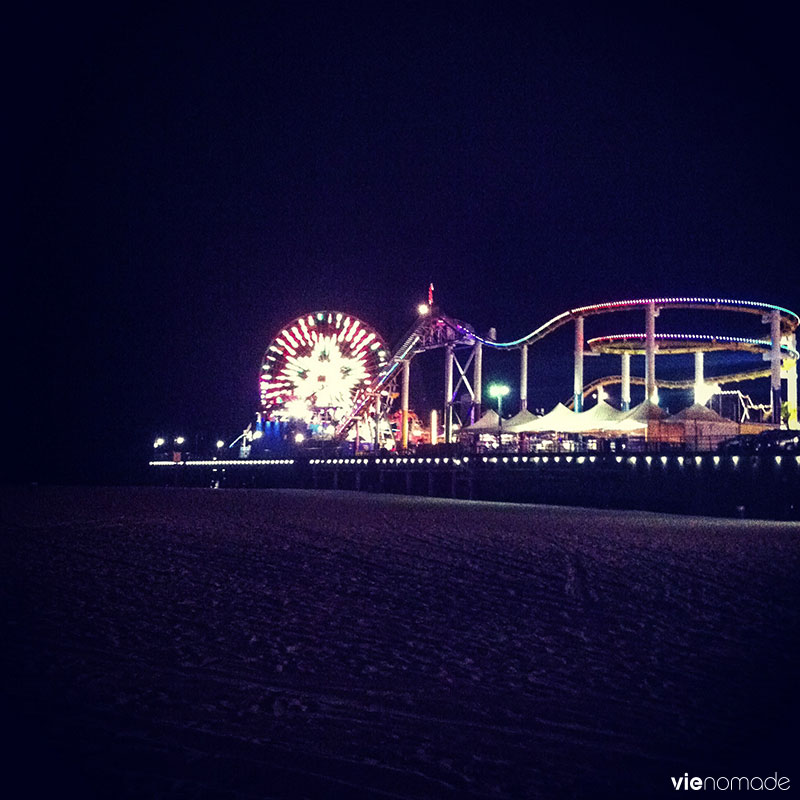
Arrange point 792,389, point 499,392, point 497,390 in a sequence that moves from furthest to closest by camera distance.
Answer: point 792,389, point 497,390, point 499,392

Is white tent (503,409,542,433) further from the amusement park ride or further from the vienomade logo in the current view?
the vienomade logo

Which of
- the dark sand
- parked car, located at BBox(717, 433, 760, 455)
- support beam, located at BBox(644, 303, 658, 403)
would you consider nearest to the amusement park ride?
support beam, located at BBox(644, 303, 658, 403)

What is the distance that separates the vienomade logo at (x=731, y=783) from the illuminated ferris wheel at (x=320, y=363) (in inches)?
2761

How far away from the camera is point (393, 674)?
674 cm

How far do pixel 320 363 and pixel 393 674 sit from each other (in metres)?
70.3

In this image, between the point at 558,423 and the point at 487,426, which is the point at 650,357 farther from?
the point at 487,426

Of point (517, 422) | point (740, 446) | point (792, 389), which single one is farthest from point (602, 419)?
point (792, 389)

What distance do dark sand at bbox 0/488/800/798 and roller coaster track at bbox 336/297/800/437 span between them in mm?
30541

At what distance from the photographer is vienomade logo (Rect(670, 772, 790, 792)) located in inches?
186

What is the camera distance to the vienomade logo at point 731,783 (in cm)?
473

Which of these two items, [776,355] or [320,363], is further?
[320,363]

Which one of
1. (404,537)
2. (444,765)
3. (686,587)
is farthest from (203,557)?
(444,765)

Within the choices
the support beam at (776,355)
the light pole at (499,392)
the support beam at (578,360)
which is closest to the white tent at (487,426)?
the light pole at (499,392)

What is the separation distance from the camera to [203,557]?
553 inches
